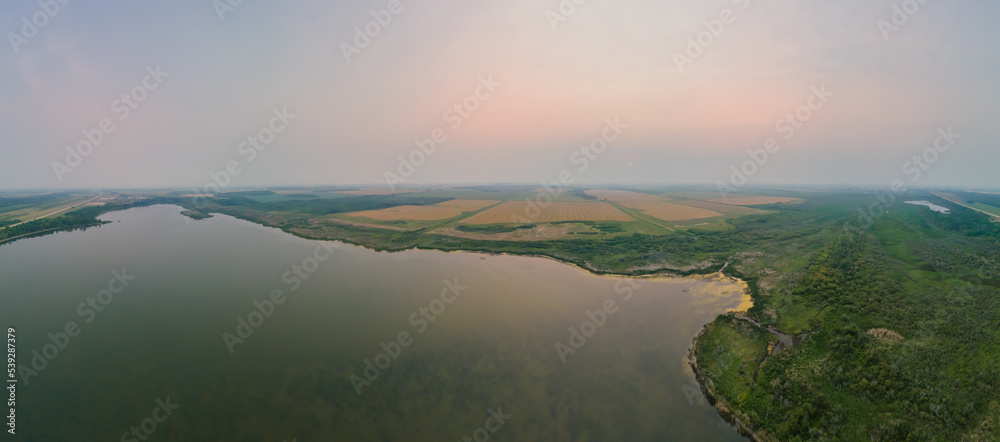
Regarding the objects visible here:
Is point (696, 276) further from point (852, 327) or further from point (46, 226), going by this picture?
point (46, 226)

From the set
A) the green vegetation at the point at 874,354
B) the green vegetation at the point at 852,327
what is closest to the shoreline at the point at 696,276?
the green vegetation at the point at 852,327

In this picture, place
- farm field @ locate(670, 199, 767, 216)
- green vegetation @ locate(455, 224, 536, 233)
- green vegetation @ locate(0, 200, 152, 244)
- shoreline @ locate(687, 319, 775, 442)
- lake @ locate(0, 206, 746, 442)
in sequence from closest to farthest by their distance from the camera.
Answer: shoreline @ locate(687, 319, 775, 442), lake @ locate(0, 206, 746, 442), green vegetation @ locate(0, 200, 152, 244), green vegetation @ locate(455, 224, 536, 233), farm field @ locate(670, 199, 767, 216)

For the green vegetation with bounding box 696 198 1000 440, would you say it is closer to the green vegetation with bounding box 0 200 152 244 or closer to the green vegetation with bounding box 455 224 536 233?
the green vegetation with bounding box 455 224 536 233

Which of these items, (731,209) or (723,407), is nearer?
(723,407)

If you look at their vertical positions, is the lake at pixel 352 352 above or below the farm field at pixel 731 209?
below

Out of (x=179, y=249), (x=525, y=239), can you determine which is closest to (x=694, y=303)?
(x=525, y=239)

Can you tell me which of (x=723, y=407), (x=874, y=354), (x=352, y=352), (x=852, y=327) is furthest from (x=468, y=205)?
(x=874, y=354)

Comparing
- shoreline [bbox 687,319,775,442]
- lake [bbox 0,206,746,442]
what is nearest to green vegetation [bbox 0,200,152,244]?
lake [bbox 0,206,746,442]

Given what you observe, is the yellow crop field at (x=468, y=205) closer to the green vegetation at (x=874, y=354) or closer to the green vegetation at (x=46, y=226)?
the green vegetation at (x=874, y=354)
